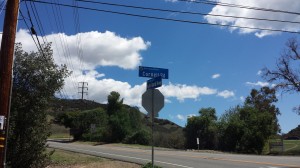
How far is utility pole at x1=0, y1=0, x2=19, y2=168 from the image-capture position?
42.9 ft

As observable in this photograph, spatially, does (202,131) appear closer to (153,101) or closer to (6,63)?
(153,101)

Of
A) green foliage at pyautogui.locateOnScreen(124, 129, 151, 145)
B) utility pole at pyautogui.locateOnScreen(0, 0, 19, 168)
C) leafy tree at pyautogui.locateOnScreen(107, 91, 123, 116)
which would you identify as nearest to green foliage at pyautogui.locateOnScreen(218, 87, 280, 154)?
green foliage at pyautogui.locateOnScreen(124, 129, 151, 145)

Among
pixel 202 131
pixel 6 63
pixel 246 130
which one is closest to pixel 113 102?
pixel 202 131

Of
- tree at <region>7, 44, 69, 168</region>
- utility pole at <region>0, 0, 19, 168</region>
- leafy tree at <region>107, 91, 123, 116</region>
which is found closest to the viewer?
utility pole at <region>0, 0, 19, 168</region>

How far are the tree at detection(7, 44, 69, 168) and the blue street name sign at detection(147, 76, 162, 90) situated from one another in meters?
5.38

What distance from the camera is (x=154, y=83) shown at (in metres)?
14.5

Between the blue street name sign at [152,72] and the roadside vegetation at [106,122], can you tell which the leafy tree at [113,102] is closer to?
the roadside vegetation at [106,122]

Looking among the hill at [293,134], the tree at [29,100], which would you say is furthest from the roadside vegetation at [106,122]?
the hill at [293,134]

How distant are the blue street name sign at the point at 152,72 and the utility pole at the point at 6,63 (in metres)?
4.30

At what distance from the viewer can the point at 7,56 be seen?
1327cm

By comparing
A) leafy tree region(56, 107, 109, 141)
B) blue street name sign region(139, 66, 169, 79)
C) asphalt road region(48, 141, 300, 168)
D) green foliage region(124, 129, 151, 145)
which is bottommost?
asphalt road region(48, 141, 300, 168)

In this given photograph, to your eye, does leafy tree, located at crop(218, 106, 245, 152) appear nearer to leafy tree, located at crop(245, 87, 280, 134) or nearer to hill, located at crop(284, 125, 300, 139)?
leafy tree, located at crop(245, 87, 280, 134)

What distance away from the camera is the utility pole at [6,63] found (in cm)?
1306

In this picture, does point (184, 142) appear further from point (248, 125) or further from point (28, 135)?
point (28, 135)
